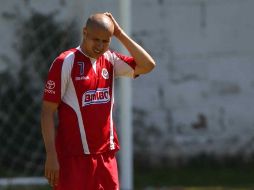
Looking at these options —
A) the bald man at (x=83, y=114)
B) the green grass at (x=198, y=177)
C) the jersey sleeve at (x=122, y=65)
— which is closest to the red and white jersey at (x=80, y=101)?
the bald man at (x=83, y=114)

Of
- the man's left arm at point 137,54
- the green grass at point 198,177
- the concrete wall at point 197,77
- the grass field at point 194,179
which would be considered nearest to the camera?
the man's left arm at point 137,54

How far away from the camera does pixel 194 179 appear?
662 centimetres

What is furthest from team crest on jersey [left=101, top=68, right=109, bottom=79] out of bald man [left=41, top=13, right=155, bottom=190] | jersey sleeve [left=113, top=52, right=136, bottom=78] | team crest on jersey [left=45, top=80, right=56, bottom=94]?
team crest on jersey [left=45, top=80, right=56, bottom=94]

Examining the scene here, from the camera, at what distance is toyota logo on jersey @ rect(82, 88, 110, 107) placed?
13.1 ft

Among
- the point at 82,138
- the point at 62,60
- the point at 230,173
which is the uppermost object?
the point at 62,60

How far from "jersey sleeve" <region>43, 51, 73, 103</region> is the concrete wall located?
290cm

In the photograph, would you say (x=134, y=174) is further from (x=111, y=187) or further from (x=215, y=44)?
(x=111, y=187)

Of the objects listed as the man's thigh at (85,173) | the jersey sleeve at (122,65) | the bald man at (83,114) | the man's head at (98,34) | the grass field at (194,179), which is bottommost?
the grass field at (194,179)

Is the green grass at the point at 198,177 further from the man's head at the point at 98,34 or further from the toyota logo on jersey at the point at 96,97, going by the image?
the man's head at the point at 98,34

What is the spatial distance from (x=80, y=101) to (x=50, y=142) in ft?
0.80

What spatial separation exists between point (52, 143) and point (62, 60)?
391mm

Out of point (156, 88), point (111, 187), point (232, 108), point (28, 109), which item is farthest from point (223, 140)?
point (111, 187)

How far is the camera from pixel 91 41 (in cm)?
393

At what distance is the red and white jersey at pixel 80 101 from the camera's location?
3951 millimetres
